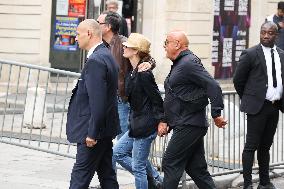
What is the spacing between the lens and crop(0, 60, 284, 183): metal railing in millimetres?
12047

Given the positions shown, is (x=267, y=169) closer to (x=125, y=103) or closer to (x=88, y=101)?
(x=125, y=103)

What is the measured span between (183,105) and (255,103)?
176cm

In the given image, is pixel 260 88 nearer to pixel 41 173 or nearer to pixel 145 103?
pixel 145 103

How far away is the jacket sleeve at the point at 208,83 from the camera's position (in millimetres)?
9383

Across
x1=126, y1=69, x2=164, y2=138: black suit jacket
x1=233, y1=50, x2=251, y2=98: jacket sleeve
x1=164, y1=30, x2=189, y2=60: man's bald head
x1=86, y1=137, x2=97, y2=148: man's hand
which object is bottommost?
x1=86, y1=137, x2=97, y2=148: man's hand

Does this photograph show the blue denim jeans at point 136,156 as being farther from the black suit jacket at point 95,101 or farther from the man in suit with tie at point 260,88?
the man in suit with tie at point 260,88

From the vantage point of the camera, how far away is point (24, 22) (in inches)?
794

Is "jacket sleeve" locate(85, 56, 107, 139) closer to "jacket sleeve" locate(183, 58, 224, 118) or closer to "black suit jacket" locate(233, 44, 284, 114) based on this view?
"jacket sleeve" locate(183, 58, 224, 118)

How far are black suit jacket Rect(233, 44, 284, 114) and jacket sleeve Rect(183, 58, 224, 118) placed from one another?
5.34 ft

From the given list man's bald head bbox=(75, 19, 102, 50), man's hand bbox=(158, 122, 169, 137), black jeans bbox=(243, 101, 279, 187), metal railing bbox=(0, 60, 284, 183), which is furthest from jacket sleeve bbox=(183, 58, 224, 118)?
metal railing bbox=(0, 60, 284, 183)

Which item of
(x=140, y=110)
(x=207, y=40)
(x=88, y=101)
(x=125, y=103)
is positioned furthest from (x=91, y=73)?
(x=207, y=40)

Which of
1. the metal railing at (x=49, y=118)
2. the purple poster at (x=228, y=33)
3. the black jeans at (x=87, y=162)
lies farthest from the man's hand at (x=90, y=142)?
the purple poster at (x=228, y=33)

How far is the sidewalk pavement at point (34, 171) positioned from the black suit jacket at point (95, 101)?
2.01 m

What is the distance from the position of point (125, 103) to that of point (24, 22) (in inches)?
382
